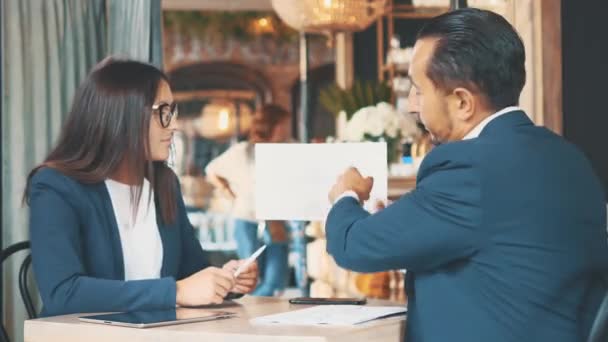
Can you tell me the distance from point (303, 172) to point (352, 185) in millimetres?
324

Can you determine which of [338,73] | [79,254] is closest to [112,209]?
[79,254]

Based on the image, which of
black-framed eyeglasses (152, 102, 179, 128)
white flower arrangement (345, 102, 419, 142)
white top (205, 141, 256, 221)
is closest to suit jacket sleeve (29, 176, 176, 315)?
black-framed eyeglasses (152, 102, 179, 128)

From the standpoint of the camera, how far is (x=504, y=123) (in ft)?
6.97

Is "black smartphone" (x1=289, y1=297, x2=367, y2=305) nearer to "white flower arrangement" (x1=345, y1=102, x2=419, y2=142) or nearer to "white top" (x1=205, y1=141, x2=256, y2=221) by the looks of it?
"white flower arrangement" (x1=345, y1=102, x2=419, y2=142)

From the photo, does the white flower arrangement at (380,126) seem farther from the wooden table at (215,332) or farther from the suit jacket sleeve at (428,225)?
the suit jacket sleeve at (428,225)

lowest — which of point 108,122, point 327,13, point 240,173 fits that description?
point 240,173

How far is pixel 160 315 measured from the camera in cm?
240

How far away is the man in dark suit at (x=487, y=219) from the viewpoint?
6.68 ft

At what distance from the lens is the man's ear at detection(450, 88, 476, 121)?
2154mm

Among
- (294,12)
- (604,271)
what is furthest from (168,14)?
(604,271)

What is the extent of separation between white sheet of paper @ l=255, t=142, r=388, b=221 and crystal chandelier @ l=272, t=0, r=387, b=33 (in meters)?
3.17

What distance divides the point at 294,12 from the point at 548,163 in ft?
12.8

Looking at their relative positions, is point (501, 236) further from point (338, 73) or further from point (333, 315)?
point (338, 73)

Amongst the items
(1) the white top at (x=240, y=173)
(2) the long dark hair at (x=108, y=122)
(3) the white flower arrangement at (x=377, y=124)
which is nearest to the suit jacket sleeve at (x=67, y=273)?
(2) the long dark hair at (x=108, y=122)
